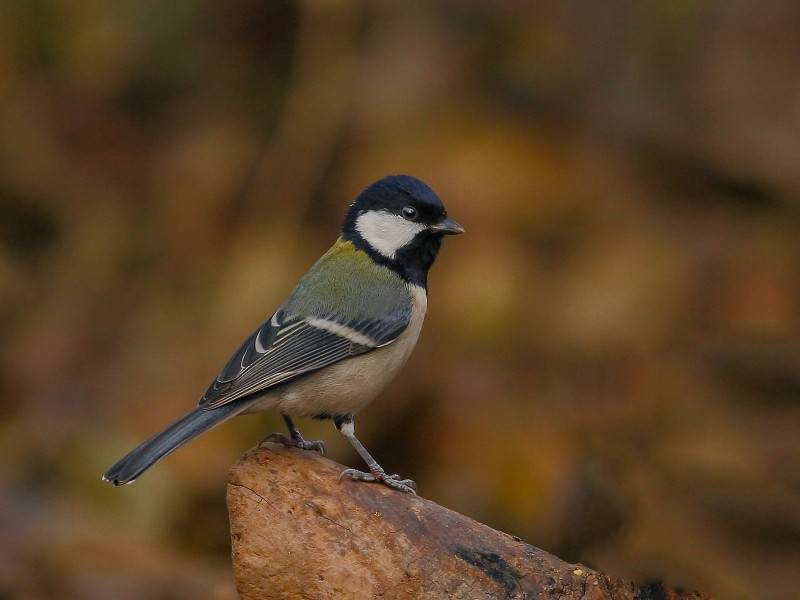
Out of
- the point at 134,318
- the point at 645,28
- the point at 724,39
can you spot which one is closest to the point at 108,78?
the point at 134,318

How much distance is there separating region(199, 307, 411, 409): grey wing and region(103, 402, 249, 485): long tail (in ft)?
0.13

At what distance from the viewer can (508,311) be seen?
6.63m

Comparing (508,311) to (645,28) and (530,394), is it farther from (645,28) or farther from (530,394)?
(645,28)

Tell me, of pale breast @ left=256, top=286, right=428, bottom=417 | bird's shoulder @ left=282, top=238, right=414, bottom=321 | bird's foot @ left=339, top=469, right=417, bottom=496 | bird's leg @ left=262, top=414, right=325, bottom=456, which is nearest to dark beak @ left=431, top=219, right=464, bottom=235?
bird's shoulder @ left=282, top=238, right=414, bottom=321

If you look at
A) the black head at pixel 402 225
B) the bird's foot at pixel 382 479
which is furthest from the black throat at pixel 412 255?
the bird's foot at pixel 382 479

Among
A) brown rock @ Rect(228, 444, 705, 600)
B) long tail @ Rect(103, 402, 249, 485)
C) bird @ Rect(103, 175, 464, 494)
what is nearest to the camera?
brown rock @ Rect(228, 444, 705, 600)

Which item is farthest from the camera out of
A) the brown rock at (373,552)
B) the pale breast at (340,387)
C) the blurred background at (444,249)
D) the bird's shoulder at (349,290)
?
the blurred background at (444,249)

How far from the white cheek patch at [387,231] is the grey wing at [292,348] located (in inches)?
10.0

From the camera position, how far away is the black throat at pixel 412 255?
12.9ft

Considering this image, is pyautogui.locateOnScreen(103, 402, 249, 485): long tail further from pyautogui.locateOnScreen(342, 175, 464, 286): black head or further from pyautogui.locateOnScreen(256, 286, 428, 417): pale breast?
pyautogui.locateOnScreen(342, 175, 464, 286): black head

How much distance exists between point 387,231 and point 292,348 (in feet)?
1.89

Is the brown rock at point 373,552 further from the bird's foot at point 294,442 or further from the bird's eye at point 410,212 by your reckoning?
the bird's eye at point 410,212

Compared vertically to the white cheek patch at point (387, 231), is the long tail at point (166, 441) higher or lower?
lower

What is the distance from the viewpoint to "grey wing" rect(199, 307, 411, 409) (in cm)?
355
